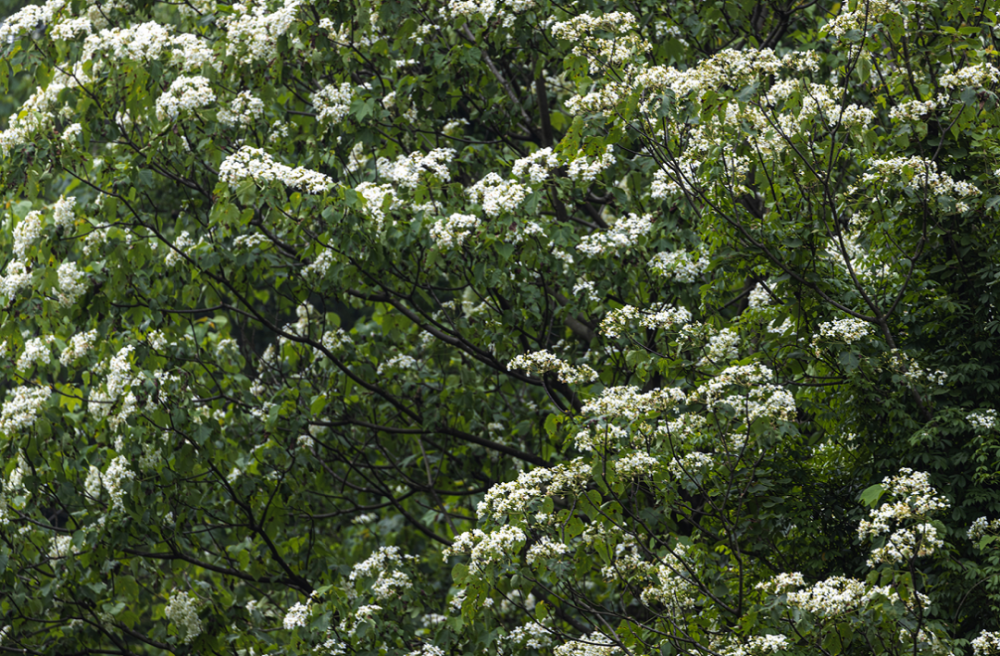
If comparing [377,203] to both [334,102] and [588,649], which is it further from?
[588,649]

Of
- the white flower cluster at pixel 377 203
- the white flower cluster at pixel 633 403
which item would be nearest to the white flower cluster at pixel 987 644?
the white flower cluster at pixel 633 403

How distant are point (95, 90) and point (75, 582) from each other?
3.69m

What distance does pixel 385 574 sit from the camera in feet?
23.1

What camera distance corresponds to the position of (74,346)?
740 cm

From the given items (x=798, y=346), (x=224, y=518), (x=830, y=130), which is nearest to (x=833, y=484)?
(x=798, y=346)

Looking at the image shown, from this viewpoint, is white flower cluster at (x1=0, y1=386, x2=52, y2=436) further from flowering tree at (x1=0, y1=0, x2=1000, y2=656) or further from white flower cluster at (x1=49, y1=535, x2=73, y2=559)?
white flower cluster at (x1=49, y1=535, x2=73, y2=559)

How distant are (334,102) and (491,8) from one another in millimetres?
1375

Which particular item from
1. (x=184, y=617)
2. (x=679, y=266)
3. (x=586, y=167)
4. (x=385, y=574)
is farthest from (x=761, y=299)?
(x=184, y=617)

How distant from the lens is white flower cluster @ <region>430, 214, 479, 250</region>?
6281 mm

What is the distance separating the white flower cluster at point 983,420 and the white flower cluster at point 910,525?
72 centimetres

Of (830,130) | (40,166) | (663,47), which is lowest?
(830,130)

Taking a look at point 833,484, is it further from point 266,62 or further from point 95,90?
point 95,90

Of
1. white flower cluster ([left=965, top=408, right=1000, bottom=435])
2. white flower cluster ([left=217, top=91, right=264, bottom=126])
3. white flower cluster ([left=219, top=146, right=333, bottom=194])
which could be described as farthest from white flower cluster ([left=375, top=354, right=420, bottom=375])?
white flower cluster ([left=965, top=408, right=1000, bottom=435])

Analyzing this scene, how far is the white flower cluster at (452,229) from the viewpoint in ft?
20.6
